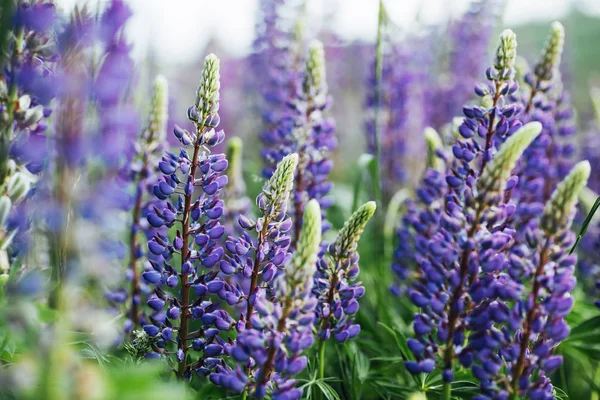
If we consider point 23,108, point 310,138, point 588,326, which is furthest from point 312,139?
point 588,326

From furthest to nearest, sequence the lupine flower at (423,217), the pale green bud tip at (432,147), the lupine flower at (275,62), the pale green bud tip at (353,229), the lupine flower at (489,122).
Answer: the lupine flower at (275,62)
the pale green bud tip at (432,147)
the lupine flower at (423,217)
the lupine flower at (489,122)
the pale green bud tip at (353,229)

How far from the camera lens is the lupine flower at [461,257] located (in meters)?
1.58

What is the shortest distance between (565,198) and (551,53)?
1201 millimetres

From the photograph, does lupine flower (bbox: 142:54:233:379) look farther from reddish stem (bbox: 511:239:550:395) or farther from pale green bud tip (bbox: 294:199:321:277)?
reddish stem (bbox: 511:239:550:395)

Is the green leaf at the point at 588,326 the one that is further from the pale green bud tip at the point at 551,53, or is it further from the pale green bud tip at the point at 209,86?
the pale green bud tip at the point at 209,86

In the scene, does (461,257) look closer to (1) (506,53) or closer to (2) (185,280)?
(1) (506,53)

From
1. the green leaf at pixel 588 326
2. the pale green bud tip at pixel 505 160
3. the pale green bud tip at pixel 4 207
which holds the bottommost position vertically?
the green leaf at pixel 588 326

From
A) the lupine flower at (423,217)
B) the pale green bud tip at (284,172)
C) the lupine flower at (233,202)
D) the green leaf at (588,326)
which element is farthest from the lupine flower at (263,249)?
the green leaf at (588,326)

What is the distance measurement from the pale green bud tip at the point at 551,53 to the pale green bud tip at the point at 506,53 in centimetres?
58

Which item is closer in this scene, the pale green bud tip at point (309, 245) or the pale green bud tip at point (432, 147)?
the pale green bud tip at point (309, 245)

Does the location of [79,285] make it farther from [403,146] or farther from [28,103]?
[403,146]

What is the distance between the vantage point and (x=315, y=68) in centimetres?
248

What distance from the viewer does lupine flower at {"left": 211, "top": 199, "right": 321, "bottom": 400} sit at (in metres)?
1.50

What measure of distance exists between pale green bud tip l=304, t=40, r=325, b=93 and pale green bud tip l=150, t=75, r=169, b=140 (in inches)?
24.2
